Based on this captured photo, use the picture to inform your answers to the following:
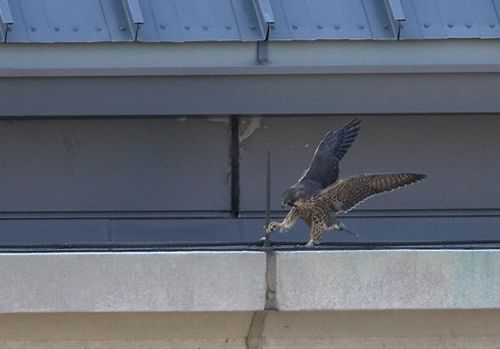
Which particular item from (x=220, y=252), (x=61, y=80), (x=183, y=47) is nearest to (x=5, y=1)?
(x=61, y=80)

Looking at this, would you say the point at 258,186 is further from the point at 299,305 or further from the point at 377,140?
the point at 299,305

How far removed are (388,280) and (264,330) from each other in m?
0.50

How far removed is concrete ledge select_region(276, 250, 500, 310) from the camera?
5004 millimetres

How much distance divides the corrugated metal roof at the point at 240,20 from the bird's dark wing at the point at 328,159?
234cm

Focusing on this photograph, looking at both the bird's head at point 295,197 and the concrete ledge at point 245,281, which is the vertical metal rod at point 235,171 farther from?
the concrete ledge at point 245,281

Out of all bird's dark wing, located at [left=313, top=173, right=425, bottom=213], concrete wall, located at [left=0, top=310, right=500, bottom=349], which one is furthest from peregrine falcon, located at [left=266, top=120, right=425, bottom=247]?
concrete wall, located at [left=0, top=310, right=500, bottom=349]

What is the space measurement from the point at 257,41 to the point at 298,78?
0.38 m

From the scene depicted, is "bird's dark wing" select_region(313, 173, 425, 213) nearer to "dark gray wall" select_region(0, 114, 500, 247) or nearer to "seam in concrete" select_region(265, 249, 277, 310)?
"seam in concrete" select_region(265, 249, 277, 310)

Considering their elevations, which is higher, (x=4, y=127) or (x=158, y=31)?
(x=158, y=31)

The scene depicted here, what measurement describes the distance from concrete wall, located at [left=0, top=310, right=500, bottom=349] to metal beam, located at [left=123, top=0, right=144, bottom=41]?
4.49 m

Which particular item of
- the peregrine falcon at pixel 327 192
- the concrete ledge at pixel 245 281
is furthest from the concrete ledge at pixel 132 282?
the peregrine falcon at pixel 327 192

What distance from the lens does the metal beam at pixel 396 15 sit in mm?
9477

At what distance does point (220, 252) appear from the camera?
496 cm

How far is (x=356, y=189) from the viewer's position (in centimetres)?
618
